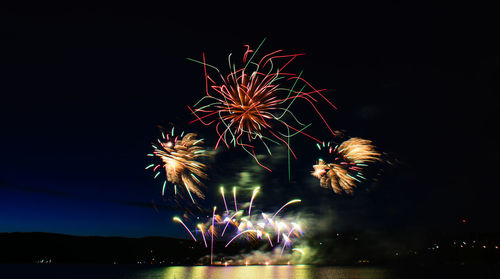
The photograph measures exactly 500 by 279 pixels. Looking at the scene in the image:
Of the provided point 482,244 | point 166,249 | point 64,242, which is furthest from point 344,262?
point 64,242

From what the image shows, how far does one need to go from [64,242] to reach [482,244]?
741ft

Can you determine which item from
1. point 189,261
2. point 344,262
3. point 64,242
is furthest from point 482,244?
point 64,242

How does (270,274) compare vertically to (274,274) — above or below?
above

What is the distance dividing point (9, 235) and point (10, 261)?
17373mm

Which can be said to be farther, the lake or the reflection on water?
the reflection on water

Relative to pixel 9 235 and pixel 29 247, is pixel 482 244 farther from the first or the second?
pixel 9 235

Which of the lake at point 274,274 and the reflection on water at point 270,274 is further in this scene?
the reflection on water at point 270,274

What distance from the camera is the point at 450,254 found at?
14638cm

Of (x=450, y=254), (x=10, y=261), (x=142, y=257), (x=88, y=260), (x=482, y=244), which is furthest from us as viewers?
(x=142, y=257)

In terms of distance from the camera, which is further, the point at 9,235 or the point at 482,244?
the point at 9,235

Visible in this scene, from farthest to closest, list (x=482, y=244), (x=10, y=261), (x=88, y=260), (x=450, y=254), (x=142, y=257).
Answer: (x=142, y=257)
(x=88, y=260)
(x=10, y=261)
(x=450, y=254)
(x=482, y=244)

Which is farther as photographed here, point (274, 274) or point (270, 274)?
point (274, 274)

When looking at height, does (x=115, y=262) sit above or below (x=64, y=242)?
below

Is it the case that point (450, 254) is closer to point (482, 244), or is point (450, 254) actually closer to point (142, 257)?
point (482, 244)
